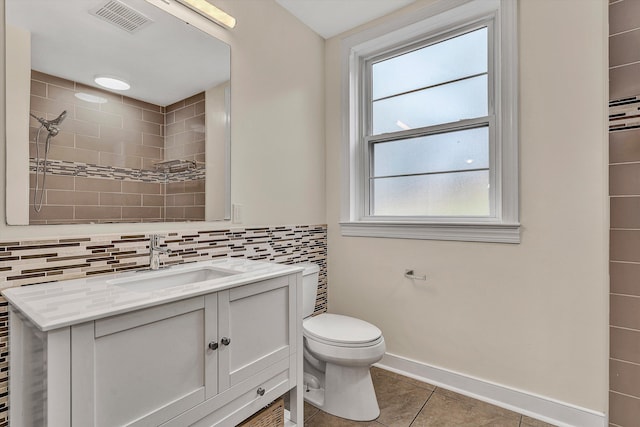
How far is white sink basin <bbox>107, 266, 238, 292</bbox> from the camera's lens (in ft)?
3.96

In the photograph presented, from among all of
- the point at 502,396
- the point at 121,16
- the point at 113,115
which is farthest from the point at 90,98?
the point at 502,396

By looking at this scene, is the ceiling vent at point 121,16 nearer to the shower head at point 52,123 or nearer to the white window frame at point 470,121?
the shower head at point 52,123

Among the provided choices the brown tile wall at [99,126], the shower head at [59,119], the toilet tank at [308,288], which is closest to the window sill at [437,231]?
the toilet tank at [308,288]

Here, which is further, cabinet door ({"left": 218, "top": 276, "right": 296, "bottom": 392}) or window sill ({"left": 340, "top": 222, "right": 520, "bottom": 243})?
window sill ({"left": 340, "top": 222, "right": 520, "bottom": 243})

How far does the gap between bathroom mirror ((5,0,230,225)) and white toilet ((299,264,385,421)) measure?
829mm

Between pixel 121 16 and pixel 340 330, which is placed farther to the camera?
pixel 340 330

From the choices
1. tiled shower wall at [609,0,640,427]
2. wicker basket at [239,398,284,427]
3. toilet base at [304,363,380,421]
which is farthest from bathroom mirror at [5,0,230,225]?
tiled shower wall at [609,0,640,427]

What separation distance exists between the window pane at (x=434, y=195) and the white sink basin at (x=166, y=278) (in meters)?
1.31

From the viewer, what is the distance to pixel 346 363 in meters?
1.60

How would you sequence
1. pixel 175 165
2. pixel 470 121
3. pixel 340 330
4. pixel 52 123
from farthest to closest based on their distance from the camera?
pixel 470 121 → pixel 340 330 → pixel 175 165 → pixel 52 123

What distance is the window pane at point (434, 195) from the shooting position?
1916mm

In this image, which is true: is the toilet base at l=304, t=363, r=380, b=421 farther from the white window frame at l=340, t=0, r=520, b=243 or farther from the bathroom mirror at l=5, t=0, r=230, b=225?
the bathroom mirror at l=5, t=0, r=230, b=225

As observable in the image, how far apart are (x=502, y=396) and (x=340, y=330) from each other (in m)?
0.95

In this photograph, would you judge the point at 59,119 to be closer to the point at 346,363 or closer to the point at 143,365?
the point at 143,365
